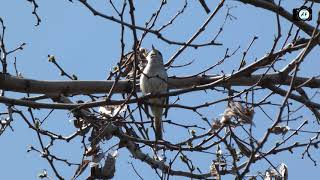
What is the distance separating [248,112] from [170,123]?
0.57 metres

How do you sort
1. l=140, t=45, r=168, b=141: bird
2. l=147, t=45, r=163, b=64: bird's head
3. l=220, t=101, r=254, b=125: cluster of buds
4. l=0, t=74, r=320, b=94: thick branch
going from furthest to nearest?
l=147, t=45, r=163, b=64: bird's head
l=140, t=45, r=168, b=141: bird
l=0, t=74, r=320, b=94: thick branch
l=220, t=101, r=254, b=125: cluster of buds

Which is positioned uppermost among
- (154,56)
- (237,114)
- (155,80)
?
(154,56)

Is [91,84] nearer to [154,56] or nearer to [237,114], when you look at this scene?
[237,114]

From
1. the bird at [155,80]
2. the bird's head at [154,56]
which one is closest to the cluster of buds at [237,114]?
the bird at [155,80]

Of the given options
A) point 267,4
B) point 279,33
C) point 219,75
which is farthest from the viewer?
point 219,75

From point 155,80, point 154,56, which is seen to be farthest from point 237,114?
point 154,56

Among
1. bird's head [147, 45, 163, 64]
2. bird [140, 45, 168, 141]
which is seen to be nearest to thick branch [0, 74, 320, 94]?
bird [140, 45, 168, 141]

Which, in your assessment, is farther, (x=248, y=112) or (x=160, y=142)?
(x=160, y=142)

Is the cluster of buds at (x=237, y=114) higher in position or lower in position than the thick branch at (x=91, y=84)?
lower

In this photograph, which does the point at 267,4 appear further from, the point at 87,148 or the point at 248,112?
the point at 87,148

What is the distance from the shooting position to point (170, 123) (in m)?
4.32

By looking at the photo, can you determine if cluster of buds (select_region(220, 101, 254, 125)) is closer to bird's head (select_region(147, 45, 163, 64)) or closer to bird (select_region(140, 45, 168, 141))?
bird (select_region(140, 45, 168, 141))

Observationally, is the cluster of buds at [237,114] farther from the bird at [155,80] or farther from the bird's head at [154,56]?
the bird's head at [154,56]

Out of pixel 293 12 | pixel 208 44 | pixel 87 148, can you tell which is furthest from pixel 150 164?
pixel 293 12
